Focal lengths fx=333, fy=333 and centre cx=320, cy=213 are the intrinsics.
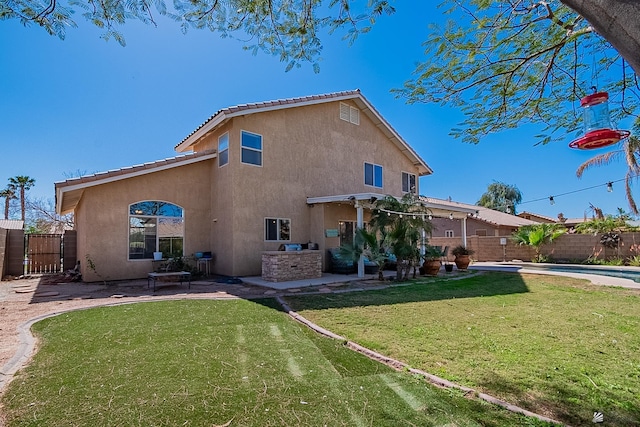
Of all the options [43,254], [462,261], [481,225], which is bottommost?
[462,261]

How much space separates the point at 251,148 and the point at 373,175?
26.0ft

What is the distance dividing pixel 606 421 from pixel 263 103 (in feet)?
44.1

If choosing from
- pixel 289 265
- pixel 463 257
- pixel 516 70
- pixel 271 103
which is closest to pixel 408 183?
pixel 463 257

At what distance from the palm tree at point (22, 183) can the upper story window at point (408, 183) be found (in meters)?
34.5

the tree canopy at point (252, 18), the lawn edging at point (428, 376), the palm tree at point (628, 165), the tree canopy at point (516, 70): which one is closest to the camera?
the lawn edging at point (428, 376)

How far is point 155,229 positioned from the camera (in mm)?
13148

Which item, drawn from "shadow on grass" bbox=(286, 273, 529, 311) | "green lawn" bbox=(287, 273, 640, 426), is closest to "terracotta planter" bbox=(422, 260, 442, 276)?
"shadow on grass" bbox=(286, 273, 529, 311)

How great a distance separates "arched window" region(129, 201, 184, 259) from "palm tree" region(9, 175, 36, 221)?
2791cm

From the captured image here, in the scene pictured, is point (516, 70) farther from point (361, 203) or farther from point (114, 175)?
point (114, 175)

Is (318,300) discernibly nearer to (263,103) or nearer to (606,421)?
(606,421)

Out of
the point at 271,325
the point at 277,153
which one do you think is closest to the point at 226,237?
the point at 277,153

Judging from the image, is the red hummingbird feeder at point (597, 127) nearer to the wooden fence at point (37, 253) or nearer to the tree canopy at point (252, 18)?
the tree canopy at point (252, 18)

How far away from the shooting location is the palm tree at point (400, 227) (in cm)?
1205

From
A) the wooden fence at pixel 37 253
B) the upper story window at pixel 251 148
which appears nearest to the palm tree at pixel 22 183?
the wooden fence at pixel 37 253
